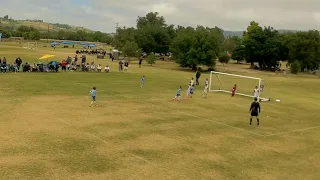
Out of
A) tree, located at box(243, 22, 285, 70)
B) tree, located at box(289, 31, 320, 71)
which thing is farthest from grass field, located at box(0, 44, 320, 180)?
tree, located at box(243, 22, 285, 70)

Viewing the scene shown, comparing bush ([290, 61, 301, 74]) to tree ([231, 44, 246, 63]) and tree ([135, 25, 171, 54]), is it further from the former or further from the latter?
tree ([135, 25, 171, 54])

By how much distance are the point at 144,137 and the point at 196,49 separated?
5065 centimetres

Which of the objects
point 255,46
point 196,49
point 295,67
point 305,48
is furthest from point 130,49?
point 305,48

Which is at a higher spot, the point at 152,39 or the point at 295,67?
the point at 152,39

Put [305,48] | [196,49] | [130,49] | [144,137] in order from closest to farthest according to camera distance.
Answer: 1. [144,137]
2. [196,49]
3. [130,49]
4. [305,48]

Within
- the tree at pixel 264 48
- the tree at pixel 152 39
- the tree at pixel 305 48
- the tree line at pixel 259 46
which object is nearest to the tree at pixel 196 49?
the tree line at pixel 259 46

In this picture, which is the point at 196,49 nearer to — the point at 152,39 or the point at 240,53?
the point at 152,39

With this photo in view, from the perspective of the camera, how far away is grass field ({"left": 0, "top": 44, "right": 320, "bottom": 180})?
14.5 meters

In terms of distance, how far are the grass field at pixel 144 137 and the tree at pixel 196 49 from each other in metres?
34.6

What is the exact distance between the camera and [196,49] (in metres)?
68.1

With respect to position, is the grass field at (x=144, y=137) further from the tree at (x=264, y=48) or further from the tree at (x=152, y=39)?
the tree at (x=152, y=39)

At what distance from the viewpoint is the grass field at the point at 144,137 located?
14516 millimetres

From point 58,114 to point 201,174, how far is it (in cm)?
1160

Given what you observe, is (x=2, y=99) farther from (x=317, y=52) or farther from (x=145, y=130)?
(x=317, y=52)
